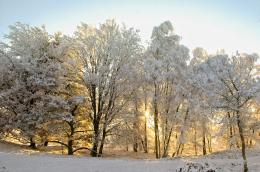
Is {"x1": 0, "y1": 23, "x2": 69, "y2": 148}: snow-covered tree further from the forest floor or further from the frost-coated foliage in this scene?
the forest floor

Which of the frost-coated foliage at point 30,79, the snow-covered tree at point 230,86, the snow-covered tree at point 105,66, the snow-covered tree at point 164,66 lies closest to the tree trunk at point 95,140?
the snow-covered tree at point 105,66

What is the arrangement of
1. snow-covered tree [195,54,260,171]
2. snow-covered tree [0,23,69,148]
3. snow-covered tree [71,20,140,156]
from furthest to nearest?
snow-covered tree [71,20,140,156], snow-covered tree [0,23,69,148], snow-covered tree [195,54,260,171]

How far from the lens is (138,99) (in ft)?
122

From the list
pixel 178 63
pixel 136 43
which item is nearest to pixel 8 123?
pixel 136 43

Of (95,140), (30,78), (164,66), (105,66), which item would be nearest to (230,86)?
(164,66)

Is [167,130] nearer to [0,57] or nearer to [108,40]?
[108,40]

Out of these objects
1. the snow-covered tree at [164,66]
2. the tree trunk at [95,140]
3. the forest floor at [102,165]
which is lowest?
the forest floor at [102,165]

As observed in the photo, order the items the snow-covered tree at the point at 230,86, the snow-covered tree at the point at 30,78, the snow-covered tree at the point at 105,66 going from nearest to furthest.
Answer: the snow-covered tree at the point at 230,86
the snow-covered tree at the point at 30,78
the snow-covered tree at the point at 105,66

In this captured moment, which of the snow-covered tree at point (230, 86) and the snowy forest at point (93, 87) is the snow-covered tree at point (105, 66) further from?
the snow-covered tree at point (230, 86)

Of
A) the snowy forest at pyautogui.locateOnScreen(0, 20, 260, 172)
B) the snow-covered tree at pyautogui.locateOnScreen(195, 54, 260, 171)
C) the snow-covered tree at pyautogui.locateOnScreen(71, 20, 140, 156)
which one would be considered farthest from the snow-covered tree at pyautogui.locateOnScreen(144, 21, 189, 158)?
the snow-covered tree at pyautogui.locateOnScreen(195, 54, 260, 171)

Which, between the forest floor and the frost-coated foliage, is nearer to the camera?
the forest floor

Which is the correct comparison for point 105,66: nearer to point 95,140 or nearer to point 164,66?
point 164,66

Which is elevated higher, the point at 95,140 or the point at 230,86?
the point at 230,86

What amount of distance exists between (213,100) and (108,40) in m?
15.5
